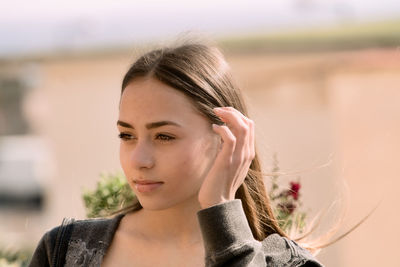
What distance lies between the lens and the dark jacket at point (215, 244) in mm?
2383

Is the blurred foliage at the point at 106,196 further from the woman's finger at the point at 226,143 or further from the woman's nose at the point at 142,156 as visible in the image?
the woman's finger at the point at 226,143

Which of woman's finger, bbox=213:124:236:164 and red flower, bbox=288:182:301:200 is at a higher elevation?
woman's finger, bbox=213:124:236:164

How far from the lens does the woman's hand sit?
7.93 feet

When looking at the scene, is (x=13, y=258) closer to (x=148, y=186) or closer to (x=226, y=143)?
(x=148, y=186)

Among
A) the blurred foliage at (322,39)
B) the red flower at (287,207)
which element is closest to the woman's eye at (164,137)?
the red flower at (287,207)

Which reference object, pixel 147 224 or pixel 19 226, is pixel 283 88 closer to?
pixel 147 224

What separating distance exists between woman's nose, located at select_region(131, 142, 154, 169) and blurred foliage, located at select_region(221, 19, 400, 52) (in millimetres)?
6506

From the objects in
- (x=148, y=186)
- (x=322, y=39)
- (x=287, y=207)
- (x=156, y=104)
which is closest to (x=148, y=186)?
(x=148, y=186)

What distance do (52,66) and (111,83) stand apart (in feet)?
2.68

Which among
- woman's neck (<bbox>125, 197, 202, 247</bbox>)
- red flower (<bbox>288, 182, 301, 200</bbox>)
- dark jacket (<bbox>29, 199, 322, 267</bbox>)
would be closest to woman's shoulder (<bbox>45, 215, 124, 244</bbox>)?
dark jacket (<bbox>29, 199, 322, 267</bbox>)

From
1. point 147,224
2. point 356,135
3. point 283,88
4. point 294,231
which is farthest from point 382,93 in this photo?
point 147,224

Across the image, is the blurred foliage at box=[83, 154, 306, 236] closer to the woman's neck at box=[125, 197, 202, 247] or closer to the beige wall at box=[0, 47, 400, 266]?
the beige wall at box=[0, 47, 400, 266]

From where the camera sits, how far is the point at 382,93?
253 inches

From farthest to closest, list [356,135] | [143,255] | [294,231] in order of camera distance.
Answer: [356,135] < [294,231] < [143,255]
